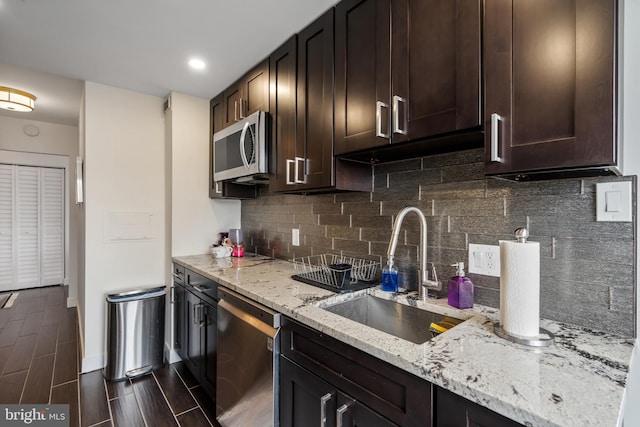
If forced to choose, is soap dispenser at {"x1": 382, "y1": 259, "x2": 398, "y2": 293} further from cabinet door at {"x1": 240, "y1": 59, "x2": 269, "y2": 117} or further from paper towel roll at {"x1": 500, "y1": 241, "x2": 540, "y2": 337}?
cabinet door at {"x1": 240, "y1": 59, "x2": 269, "y2": 117}

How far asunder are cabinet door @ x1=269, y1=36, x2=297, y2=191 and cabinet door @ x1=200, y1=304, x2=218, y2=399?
0.92 meters

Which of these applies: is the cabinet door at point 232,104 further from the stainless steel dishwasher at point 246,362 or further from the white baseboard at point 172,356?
the white baseboard at point 172,356

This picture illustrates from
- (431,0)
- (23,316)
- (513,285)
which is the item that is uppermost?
(431,0)

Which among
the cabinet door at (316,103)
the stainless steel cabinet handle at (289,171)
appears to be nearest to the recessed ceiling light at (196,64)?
the cabinet door at (316,103)

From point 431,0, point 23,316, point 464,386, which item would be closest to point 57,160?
point 23,316

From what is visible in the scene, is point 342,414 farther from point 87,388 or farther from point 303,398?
point 87,388

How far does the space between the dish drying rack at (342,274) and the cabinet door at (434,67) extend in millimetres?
739

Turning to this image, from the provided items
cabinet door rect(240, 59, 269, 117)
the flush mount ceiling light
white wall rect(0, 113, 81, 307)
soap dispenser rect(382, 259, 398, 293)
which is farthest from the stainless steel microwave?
white wall rect(0, 113, 81, 307)

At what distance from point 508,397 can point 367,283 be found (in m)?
0.98

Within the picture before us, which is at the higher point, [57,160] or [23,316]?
[57,160]

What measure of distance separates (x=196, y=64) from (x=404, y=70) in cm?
166

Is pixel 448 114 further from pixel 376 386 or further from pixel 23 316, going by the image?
pixel 23 316

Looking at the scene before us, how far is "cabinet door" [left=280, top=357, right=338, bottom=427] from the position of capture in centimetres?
107

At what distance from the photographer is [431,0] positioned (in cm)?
113
